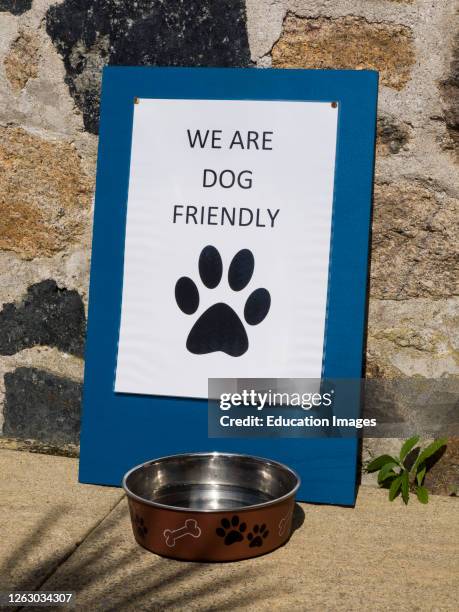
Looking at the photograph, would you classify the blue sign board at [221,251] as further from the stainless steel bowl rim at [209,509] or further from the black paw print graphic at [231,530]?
the black paw print graphic at [231,530]

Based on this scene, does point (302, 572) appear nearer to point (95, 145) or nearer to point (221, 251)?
point (221, 251)

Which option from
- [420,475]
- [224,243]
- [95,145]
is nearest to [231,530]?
[420,475]

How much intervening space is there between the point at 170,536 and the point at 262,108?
91 centimetres

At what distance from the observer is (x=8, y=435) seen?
208 centimetres

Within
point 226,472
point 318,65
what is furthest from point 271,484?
point 318,65

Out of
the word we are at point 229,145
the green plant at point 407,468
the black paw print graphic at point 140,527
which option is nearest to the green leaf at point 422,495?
the green plant at point 407,468

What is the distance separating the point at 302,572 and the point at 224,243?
72cm

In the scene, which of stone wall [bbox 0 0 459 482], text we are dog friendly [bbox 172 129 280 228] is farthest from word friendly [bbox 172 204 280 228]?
stone wall [bbox 0 0 459 482]

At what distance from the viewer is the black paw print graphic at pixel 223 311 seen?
6.06 feet

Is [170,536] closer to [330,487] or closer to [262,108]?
[330,487]

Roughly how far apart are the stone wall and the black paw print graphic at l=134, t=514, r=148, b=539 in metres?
0.52

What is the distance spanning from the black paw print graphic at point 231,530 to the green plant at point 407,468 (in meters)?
0.44

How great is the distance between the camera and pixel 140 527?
157cm

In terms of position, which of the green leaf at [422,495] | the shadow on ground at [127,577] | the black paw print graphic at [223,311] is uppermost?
the black paw print graphic at [223,311]
